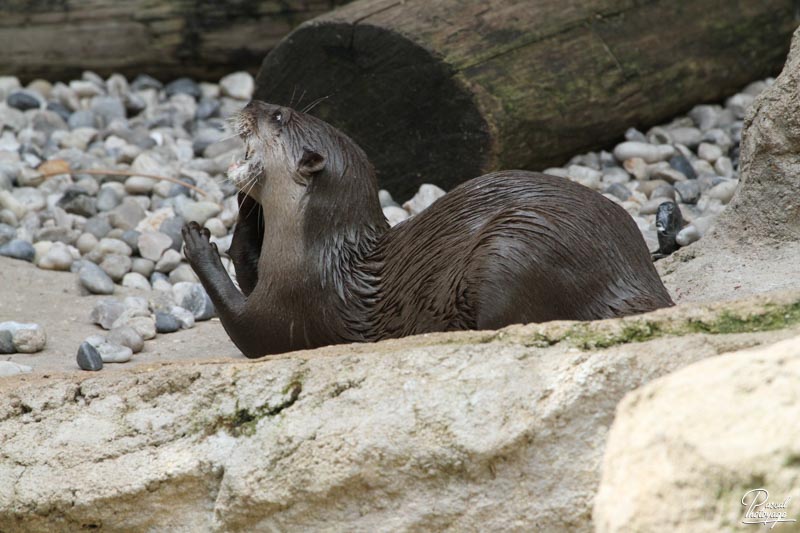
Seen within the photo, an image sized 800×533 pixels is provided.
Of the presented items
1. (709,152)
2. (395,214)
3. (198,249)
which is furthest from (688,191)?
(198,249)

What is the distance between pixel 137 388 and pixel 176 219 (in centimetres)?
262

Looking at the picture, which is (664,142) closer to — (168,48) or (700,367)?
(168,48)

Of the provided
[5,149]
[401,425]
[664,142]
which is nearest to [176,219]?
[5,149]

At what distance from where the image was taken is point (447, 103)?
507cm

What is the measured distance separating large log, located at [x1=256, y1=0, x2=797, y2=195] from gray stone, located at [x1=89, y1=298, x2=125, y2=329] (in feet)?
4.91

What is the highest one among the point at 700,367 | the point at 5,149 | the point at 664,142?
the point at 5,149

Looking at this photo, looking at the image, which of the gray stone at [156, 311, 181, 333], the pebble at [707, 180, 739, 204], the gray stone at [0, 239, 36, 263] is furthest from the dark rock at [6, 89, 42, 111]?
the pebble at [707, 180, 739, 204]

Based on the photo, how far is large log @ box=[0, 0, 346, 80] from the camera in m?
6.96

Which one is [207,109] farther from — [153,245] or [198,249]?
[198,249]

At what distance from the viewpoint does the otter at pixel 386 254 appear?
305cm

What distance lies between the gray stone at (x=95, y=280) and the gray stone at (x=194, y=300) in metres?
0.25

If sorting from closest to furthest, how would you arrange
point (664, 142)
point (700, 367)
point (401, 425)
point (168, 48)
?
1. point (700, 367)
2. point (401, 425)
3. point (664, 142)
4. point (168, 48)

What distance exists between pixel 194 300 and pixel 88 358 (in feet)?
2.51

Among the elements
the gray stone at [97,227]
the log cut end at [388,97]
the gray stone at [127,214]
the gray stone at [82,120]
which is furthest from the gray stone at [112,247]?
the gray stone at [82,120]
